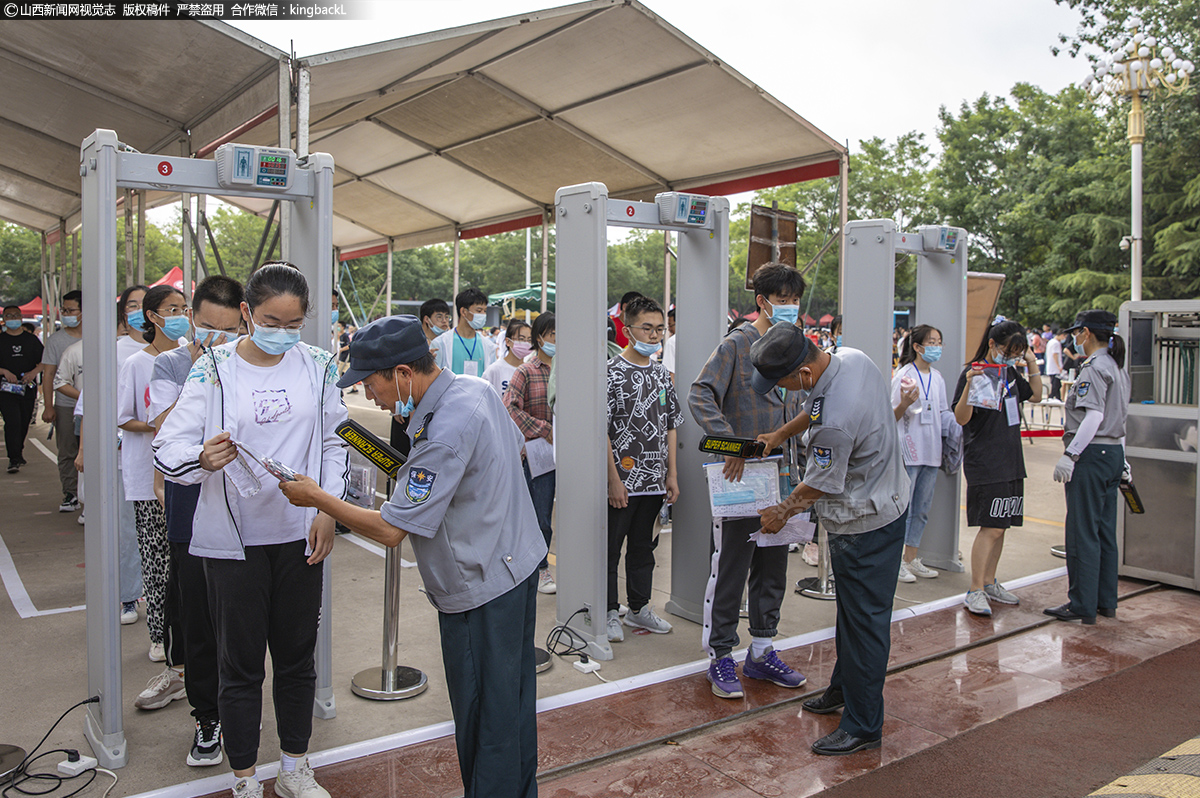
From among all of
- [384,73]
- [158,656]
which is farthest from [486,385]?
[384,73]

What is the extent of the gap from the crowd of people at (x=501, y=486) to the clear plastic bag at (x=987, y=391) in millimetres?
13

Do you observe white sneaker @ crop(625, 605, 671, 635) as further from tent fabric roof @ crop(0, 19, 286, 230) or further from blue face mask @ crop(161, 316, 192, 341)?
tent fabric roof @ crop(0, 19, 286, 230)

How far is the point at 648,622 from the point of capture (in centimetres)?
496

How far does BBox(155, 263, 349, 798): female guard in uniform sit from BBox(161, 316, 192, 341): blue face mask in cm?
129

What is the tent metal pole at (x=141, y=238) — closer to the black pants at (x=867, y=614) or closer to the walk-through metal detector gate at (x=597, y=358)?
the walk-through metal detector gate at (x=597, y=358)

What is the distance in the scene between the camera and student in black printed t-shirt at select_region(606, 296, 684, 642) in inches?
186

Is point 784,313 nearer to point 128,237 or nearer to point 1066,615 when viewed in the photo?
point 1066,615

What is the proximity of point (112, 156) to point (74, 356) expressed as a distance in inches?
226

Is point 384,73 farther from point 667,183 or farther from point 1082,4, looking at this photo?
point 1082,4

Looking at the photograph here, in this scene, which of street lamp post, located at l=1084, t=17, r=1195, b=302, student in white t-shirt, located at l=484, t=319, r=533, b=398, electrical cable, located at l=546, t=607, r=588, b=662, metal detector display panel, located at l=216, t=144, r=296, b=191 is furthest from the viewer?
street lamp post, located at l=1084, t=17, r=1195, b=302

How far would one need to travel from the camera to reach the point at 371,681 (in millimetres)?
Answer: 4105

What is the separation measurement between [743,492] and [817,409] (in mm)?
860

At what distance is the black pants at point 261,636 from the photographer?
9.22ft

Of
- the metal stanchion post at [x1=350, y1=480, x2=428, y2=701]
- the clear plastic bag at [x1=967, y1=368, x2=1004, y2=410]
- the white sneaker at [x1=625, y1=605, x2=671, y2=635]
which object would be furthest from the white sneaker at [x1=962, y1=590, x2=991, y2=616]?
the metal stanchion post at [x1=350, y1=480, x2=428, y2=701]
